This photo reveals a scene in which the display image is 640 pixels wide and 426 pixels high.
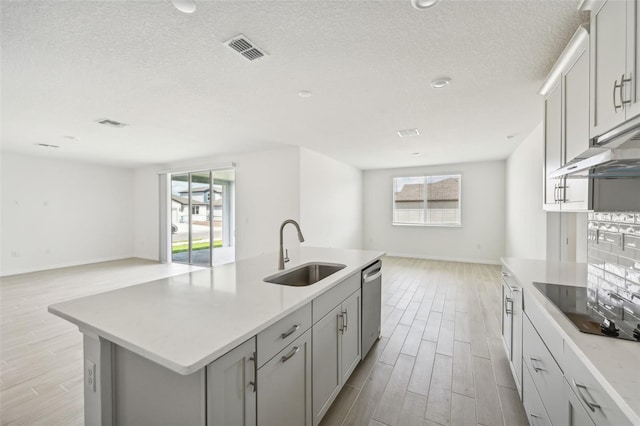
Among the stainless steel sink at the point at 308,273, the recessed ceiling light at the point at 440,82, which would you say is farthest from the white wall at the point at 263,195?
the recessed ceiling light at the point at 440,82

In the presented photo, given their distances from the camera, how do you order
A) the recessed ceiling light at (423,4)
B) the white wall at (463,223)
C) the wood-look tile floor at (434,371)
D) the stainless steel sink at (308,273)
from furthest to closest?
1. the white wall at (463,223)
2. the stainless steel sink at (308,273)
3. the wood-look tile floor at (434,371)
4. the recessed ceiling light at (423,4)

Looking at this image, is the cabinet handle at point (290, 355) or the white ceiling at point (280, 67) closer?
the cabinet handle at point (290, 355)

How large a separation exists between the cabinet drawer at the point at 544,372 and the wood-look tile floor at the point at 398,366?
496 millimetres

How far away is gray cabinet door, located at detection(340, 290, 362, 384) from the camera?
187 cm

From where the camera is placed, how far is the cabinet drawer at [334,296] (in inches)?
59.9

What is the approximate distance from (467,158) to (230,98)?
536cm

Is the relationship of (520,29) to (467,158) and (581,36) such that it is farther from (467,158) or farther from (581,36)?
(467,158)

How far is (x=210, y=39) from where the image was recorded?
72.6 inches

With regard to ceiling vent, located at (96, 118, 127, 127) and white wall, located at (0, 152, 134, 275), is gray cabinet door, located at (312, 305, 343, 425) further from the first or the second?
white wall, located at (0, 152, 134, 275)

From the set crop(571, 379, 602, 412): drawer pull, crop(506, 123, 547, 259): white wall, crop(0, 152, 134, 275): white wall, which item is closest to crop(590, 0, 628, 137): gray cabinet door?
crop(571, 379, 602, 412): drawer pull

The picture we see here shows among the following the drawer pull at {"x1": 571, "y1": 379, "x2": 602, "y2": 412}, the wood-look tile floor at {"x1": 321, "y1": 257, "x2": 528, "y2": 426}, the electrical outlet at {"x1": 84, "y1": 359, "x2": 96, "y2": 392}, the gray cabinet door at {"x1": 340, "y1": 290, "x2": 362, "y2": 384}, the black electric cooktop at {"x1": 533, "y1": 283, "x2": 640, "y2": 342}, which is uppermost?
the black electric cooktop at {"x1": 533, "y1": 283, "x2": 640, "y2": 342}

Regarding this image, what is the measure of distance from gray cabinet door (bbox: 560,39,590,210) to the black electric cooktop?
0.51 m

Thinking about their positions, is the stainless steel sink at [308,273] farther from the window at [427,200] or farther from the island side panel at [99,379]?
the window at [427,200]

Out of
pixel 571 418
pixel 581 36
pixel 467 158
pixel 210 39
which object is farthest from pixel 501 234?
pixel 210 39
